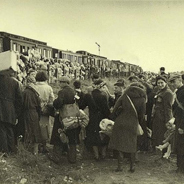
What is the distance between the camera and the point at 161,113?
579cm

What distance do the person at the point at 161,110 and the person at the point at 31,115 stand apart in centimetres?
241

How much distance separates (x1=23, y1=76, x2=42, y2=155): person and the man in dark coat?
0.49ft

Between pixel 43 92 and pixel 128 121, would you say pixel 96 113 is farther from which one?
pixel 43 92

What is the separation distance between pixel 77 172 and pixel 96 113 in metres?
1.27

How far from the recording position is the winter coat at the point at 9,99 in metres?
5.11

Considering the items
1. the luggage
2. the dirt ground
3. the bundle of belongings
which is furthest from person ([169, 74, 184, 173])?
the luggage

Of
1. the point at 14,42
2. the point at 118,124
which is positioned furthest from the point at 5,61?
the point at 14,42

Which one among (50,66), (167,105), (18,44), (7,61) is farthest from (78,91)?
(18,44)

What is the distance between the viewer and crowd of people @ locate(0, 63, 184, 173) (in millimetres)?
4938

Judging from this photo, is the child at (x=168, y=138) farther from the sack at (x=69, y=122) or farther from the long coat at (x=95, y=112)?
the sack at (x=69, y=122)

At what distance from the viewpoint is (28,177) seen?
4527 millimetres

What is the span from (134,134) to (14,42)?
55.9 ft

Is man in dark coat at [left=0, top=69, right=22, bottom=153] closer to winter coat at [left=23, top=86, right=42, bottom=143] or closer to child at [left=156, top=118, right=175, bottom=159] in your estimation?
winter coat at [left=23, top=86, right=42, bottom=143]

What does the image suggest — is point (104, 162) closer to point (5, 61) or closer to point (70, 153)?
point (70, 153)
